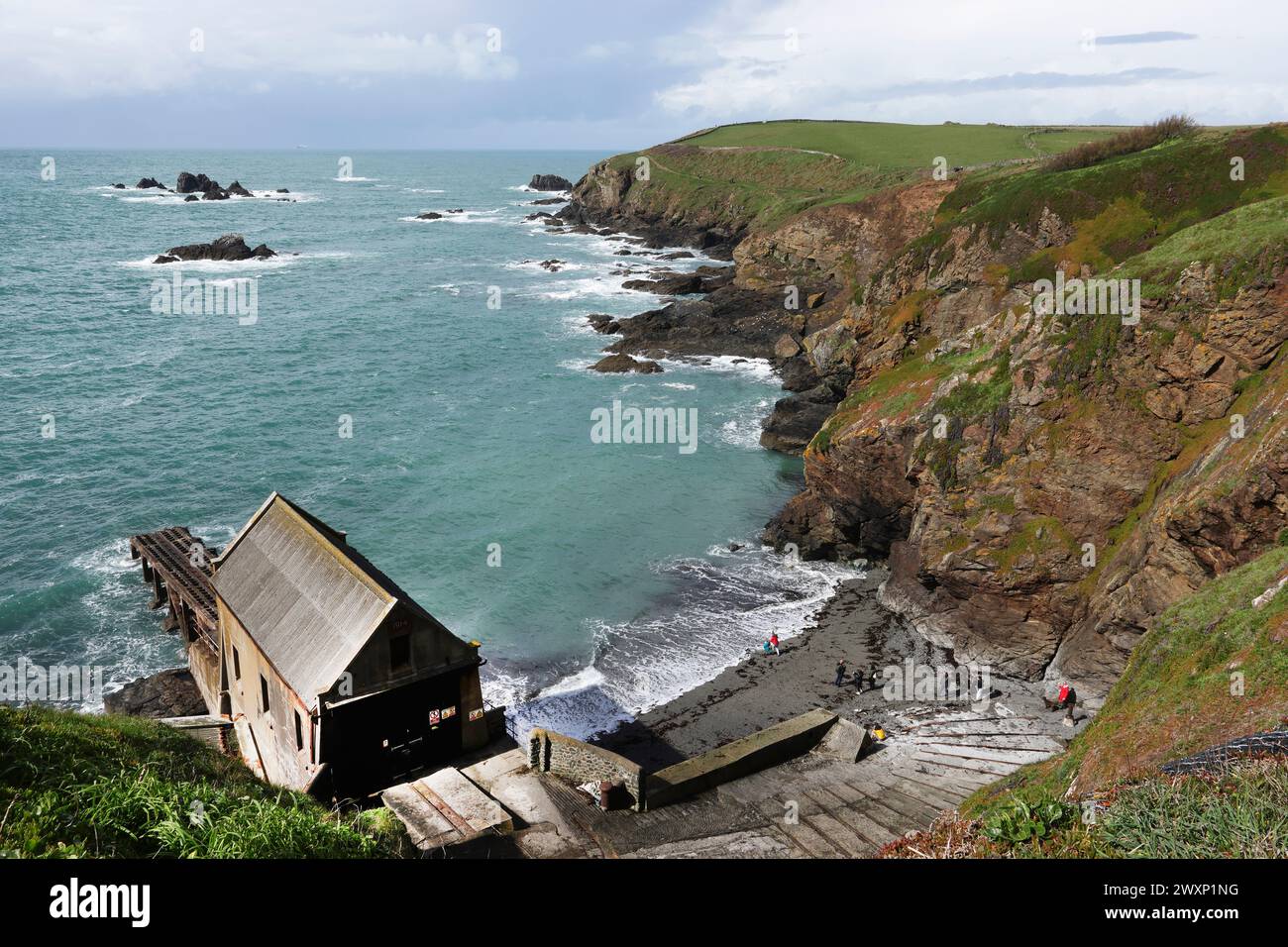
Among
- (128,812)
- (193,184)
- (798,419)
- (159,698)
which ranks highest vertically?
(193,184)

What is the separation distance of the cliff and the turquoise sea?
6.41 meters

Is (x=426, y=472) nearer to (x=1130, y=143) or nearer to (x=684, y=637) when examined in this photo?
(x=684, y=637)

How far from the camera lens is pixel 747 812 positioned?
21078mm

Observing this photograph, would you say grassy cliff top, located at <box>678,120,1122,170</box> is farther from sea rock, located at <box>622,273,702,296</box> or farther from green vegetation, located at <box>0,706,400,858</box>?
green vegetation, located at <box>0,706,400,858</box>

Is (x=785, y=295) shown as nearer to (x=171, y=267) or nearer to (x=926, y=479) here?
(x=926, y=479)

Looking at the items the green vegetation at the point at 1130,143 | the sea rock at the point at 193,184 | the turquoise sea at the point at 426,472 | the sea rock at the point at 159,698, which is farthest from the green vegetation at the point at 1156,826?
the sea rock at the point at 193,184

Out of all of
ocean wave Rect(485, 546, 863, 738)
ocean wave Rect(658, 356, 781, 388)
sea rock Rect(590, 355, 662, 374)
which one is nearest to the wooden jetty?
ocean wave Rect(485, 546, 863, 738)

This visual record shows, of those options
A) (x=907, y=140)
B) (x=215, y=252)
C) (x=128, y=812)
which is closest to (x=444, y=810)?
(x=128, y=812)

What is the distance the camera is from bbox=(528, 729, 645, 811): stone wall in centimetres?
2106

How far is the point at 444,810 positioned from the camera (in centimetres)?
1906

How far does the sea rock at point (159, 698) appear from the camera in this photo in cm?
3012

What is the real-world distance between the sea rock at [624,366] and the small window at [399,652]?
165ft

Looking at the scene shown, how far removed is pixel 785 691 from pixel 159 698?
75.7 feet

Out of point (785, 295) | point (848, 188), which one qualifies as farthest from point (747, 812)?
point (848, 188)
